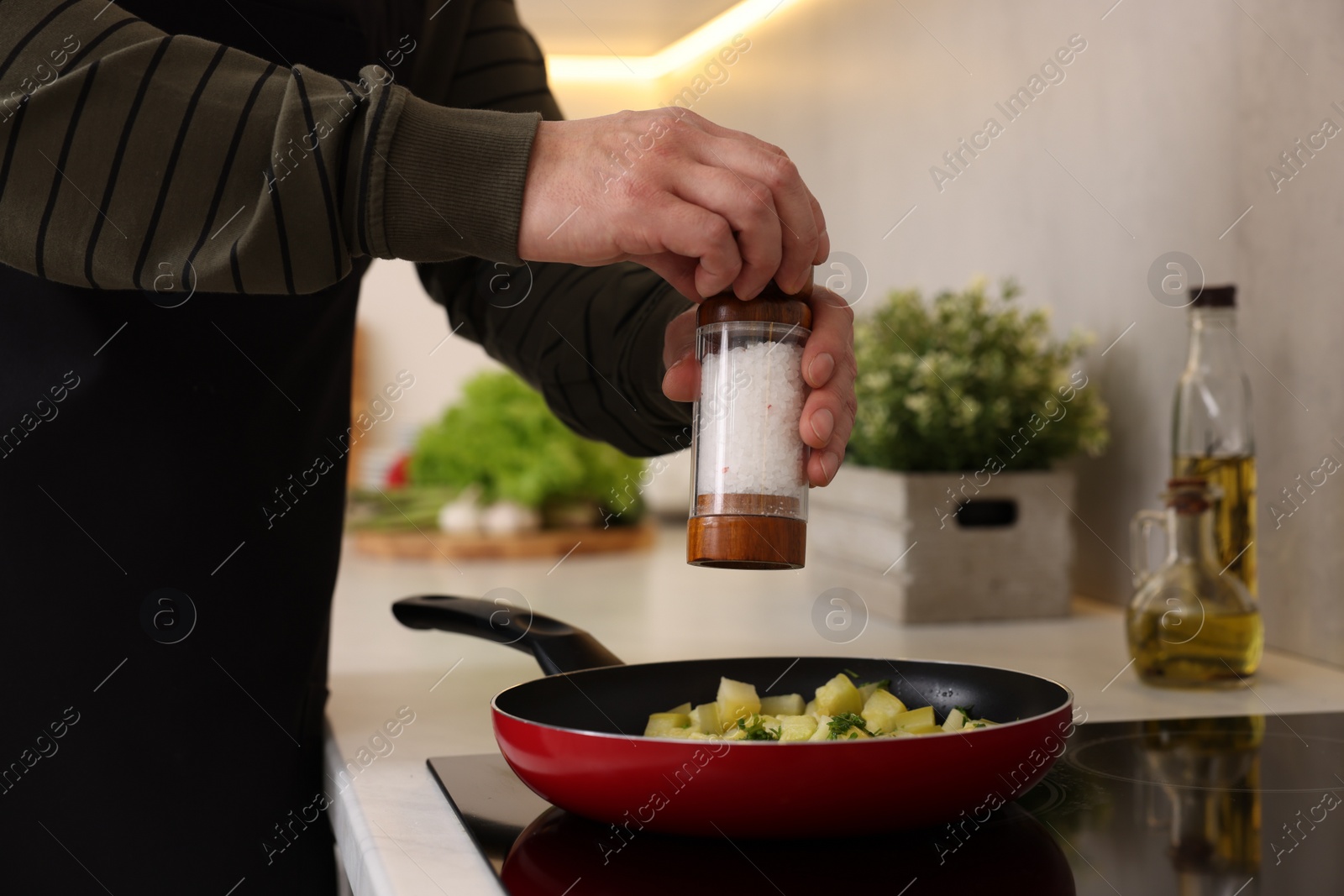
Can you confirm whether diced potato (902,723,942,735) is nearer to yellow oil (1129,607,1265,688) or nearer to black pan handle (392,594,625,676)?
black pan handle (392,594,625,676)

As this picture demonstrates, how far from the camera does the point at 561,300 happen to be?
37.4 inches

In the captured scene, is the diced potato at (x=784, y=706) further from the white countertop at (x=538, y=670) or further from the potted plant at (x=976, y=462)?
the potted plant at (x=976, y=462)

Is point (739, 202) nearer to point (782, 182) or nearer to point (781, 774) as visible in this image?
point (782, 182)

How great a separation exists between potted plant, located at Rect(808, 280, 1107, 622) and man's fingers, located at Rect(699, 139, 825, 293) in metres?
0.70

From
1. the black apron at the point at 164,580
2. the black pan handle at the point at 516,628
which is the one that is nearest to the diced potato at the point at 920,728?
the black pan handle at the point at 516,628

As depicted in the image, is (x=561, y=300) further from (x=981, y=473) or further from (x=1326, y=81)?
(x=1326, y=81)

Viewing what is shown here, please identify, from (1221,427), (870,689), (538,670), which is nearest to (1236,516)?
(1221,427)

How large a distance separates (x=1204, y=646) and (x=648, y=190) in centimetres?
64

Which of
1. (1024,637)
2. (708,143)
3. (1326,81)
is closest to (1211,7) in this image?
(1326,81)

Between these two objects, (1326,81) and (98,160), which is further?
(1326,81)

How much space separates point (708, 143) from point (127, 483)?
45 centimetres

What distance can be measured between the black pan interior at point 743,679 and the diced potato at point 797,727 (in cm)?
10

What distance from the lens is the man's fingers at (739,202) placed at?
0.55m

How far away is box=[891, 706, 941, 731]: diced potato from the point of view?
62 cm
